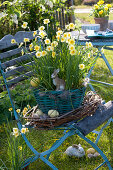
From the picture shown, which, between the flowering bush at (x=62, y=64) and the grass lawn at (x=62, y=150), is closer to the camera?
the flowering bush at (x=62, y=64)

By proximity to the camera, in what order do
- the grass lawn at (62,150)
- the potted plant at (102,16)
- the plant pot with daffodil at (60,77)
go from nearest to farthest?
the plant pot with daffodil at (60,77) < the grass lawn at (62,150) < the potted plant at (102,16)

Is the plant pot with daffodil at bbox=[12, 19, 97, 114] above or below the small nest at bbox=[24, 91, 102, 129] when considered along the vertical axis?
above

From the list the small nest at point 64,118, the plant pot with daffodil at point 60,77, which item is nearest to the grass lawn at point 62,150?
the small nest at point 64,118

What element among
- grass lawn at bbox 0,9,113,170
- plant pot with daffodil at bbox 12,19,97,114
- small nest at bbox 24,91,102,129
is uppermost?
plant pot with daffodil at bbox 12,19,97,114

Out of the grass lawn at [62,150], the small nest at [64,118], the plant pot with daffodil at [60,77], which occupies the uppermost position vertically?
the plant pot with daffodil at [60,77]

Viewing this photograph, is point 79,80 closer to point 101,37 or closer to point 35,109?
point 35,109

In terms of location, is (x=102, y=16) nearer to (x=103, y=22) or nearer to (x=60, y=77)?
(x=103, y=22)

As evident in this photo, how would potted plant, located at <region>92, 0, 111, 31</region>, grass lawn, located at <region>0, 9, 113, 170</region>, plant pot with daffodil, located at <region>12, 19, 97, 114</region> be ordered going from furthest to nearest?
potted plant, located at <region>92, 0, 111, 31</region> < grass lawn, located at <region>0, 9, 113, 170</region> < plant pot with daffodil, located at <region>12, 19, 97, 114</region>

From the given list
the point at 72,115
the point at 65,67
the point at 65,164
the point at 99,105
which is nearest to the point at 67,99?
the point at 72,115

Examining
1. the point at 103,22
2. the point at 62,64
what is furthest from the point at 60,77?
the point at 103,22

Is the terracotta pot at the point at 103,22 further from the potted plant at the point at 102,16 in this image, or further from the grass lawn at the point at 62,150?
the grass lawn at the point at 62,150

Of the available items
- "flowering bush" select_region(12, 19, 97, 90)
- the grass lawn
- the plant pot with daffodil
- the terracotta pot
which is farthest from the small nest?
the terracotta pot

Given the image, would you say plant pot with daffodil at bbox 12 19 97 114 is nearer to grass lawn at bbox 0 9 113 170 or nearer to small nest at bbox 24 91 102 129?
small nest at bbox 24 91 102 129

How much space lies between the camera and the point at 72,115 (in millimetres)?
1632
